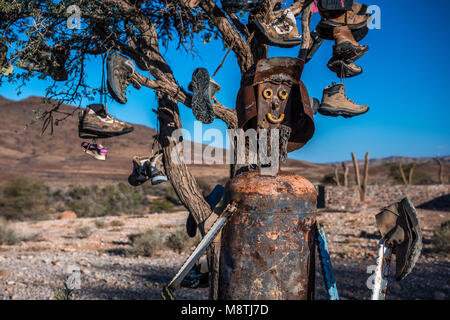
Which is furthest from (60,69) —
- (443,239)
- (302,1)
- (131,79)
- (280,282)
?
(443,239)

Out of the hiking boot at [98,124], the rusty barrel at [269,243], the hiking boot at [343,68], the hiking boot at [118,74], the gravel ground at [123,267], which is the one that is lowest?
the gravel ground at [123,267]

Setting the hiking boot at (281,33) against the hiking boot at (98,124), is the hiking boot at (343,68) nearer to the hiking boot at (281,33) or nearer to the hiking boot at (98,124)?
the hiking boot at (281,33)

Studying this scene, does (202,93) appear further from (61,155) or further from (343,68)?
(61,155)

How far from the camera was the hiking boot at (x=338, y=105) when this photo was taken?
357 cm

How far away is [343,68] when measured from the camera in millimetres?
3822

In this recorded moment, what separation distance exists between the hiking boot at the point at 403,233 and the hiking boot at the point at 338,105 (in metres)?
1.40

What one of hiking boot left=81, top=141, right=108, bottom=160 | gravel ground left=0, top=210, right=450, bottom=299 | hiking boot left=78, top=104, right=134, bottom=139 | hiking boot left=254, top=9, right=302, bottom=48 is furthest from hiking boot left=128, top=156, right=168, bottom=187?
hiking boot left=254, top=9, right=302, bottom=48

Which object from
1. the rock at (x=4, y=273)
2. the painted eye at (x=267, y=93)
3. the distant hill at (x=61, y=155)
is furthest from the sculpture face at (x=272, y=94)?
the distant hill at (x=61, y=155)

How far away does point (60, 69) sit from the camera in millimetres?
5109

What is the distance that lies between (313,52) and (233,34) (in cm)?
101

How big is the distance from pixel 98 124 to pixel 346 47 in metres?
2.57

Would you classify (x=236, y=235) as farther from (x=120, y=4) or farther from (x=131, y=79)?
(x=120, y=4)

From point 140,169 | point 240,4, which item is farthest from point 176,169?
point 240,4
